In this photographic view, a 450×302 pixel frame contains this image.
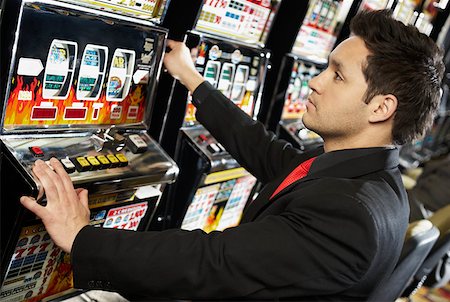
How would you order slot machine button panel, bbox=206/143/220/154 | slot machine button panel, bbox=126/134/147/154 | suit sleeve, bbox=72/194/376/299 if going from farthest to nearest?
slot machine button panel, bbox=206/143/220/154 → slot machine button panel, bbox=126/134/147/154 → suit sleeve, bbox=72/194/376/299

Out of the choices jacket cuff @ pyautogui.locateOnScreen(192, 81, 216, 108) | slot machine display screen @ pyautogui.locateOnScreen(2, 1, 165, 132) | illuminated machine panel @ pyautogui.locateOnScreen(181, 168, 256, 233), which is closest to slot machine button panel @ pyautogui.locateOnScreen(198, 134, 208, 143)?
illuminated machine panel @ pyautogui.locateOnScreen(181, 168, 256, 233)

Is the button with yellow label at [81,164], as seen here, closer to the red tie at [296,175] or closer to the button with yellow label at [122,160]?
the button with yellow label at [122,160]

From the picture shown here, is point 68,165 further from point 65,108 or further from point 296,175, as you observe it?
point 296,175

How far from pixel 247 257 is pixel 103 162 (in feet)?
2.28

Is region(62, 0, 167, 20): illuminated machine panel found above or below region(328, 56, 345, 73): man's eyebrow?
below

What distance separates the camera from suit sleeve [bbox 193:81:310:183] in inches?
93.4

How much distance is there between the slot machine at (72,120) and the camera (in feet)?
5.67

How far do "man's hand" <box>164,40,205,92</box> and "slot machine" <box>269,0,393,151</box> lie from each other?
1035 millimetres

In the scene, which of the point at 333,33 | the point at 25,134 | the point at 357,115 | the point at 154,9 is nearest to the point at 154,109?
the point at 154,9

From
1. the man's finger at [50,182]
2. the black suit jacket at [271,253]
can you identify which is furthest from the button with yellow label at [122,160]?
the black suit jacket at [271,253]

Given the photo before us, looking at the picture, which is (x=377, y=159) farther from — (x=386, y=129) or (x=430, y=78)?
(x=430, y=78)

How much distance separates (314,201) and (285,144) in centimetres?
89

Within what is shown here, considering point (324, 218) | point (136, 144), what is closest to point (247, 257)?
point (324, 218)

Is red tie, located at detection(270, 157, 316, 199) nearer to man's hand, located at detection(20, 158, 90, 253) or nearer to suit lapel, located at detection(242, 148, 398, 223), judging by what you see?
suit lapel, located at detection(242, 148, 398, 223)
